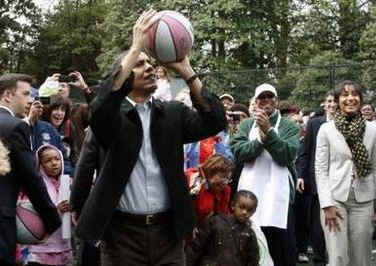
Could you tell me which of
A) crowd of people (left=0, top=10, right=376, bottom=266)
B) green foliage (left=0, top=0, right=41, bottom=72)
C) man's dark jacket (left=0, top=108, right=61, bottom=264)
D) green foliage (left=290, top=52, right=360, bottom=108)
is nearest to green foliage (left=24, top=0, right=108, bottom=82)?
green foliage (left=0, top=0, right=41, bottom=72)

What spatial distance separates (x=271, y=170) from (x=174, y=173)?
124 inches

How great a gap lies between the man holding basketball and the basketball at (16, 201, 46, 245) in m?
1.19

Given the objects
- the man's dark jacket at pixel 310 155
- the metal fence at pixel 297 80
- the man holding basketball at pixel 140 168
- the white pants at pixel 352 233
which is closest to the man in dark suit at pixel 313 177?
the man's dark jacket at pixel 310 155

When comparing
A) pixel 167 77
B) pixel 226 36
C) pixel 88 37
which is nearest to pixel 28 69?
pixel 88 37

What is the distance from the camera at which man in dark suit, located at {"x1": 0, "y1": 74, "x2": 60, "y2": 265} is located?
5188 mm

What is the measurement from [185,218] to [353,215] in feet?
10.4

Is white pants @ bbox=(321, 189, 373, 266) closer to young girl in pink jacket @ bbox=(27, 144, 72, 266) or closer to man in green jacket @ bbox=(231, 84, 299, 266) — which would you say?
man in green jacket @ bbox=(231, 84, 299, 266)

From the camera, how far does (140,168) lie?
4496 millimetres

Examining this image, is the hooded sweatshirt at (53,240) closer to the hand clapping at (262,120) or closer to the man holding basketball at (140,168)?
the hand clapping at (262,120)

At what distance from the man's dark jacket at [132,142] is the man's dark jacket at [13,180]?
3.20ft

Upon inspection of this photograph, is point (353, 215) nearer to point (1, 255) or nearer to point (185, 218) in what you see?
point (185, 218)

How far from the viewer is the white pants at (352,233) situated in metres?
7.16

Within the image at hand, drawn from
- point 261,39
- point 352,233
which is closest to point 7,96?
point 352,233

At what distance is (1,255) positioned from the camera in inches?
201
